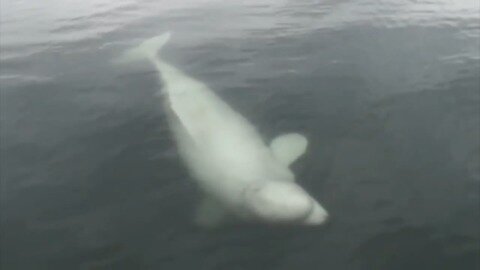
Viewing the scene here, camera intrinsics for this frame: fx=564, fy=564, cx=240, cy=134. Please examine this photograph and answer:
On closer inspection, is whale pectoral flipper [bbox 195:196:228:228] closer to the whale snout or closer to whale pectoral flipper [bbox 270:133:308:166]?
the whale snout

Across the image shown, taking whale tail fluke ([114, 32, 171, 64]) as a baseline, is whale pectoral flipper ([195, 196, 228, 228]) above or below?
below

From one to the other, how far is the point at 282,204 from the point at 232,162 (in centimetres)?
212

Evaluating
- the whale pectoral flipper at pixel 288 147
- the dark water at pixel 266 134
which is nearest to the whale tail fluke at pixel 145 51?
the dark water at pixel 266 134

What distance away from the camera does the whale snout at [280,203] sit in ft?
35.2

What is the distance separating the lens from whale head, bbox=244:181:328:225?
35.1 ft

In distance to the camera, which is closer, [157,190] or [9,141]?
[157,190]

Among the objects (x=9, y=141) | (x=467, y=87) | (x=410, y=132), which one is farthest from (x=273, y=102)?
(x=9, y=141)

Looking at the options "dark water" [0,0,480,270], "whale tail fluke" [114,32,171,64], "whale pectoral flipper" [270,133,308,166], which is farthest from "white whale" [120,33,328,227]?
"whale tail fluke" [114,32,171,64]

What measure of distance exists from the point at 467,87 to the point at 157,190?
339 inches

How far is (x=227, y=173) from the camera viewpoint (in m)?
12.5

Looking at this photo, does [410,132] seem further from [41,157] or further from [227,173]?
[41,157]

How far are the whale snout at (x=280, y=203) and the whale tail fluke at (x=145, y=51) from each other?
8.06 meters

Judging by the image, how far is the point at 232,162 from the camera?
41.9 ft

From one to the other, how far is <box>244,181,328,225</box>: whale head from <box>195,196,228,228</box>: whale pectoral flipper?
0.57 meters
